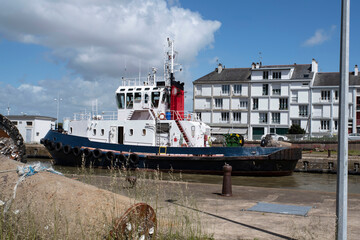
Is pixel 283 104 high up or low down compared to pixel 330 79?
down

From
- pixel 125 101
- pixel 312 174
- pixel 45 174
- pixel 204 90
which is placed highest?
pixel 204 90

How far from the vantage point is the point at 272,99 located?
47.7 metres

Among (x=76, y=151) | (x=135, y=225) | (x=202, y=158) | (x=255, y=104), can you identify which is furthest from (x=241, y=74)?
(x=135, y=225)

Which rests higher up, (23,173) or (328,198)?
(23,173)

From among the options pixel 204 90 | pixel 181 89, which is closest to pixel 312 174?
pixel 181 89

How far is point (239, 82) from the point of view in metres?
48.7

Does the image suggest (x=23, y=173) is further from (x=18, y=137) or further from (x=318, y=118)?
(x=318, y=118)

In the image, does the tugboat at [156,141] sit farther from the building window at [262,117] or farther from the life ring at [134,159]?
the building window at [262,117]

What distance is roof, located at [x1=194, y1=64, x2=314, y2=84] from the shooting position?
4696 cm

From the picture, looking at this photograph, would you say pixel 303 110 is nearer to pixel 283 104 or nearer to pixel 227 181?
pixel 283 104

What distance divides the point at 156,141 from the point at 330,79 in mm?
35097

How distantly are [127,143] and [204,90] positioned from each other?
3260 cm

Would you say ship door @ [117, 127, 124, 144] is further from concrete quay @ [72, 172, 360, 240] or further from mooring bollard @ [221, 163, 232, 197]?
mooring bollard @ [221, 163, 232, 197]

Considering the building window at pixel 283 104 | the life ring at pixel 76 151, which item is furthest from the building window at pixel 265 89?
the life ring at pixel 76 151
